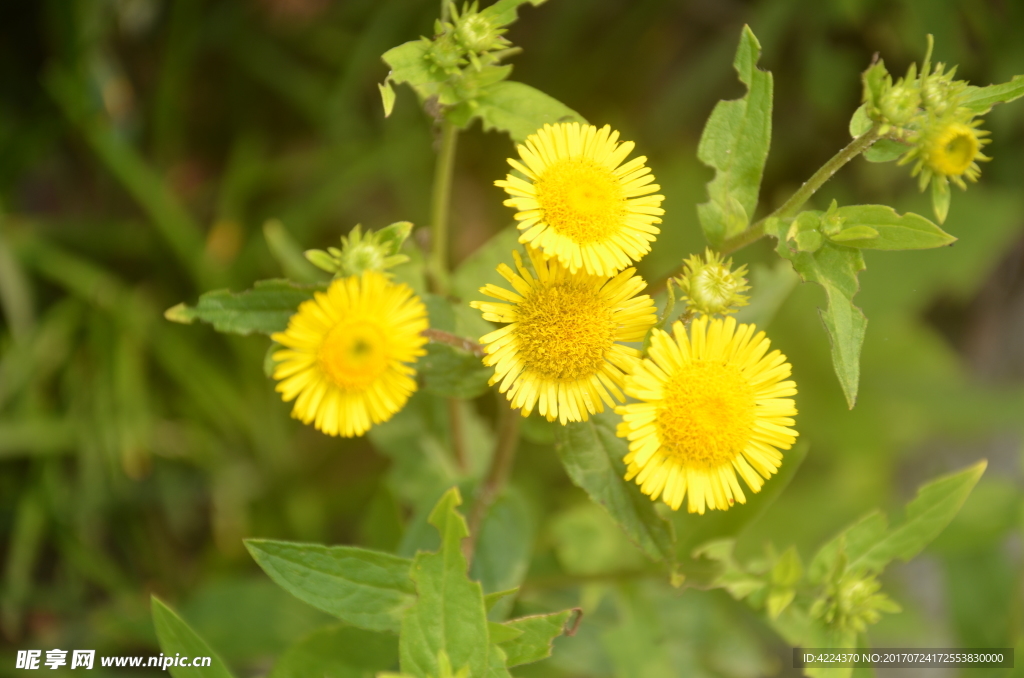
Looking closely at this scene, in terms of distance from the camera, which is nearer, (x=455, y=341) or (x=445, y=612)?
(x=445, y=612)

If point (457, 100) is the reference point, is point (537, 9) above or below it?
above

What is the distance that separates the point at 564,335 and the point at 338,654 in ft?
2.85

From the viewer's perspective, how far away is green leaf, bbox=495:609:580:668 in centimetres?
129

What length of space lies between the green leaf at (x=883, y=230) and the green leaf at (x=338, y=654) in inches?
48.5

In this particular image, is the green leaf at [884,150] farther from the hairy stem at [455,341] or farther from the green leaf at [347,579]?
the green leaf at [347,579]

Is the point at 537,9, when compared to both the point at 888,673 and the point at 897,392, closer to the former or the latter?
the point at 897,392

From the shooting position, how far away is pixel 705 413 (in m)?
1.29

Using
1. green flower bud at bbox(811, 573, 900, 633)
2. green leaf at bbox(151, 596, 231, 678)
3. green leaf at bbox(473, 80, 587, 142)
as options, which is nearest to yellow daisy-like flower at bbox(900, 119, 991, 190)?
green leaf at bbox(473, 80, 587, 142)

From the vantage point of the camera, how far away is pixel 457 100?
132cm

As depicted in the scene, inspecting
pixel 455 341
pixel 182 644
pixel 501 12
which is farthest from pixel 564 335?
pixel 182 644

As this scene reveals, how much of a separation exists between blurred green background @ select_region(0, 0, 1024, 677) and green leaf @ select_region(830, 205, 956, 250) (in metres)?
1.24

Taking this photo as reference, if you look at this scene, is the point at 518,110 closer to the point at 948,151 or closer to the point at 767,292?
the point at 948,151

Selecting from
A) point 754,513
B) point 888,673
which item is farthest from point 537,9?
point 888,673

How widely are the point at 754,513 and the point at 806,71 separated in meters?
1.93
